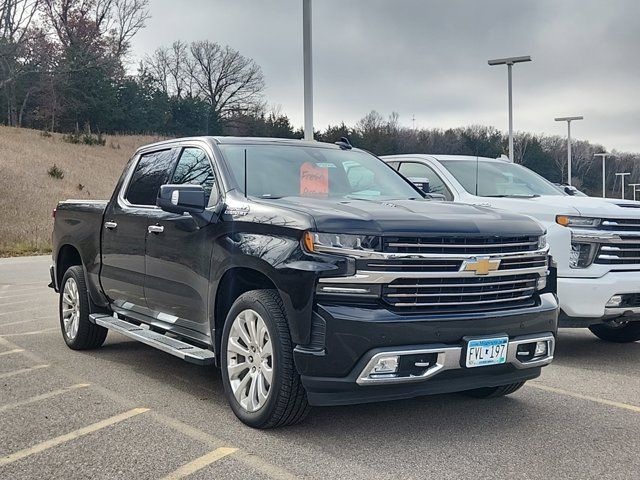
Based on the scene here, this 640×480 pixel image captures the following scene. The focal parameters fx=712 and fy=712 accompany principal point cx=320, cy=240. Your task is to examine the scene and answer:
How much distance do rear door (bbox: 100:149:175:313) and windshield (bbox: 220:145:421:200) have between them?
919 millimetres

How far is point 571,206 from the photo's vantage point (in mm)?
6488

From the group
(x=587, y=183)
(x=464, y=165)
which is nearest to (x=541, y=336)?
(x=464, y=165)

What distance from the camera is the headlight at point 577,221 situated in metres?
6.33

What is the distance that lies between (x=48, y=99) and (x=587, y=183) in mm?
40052

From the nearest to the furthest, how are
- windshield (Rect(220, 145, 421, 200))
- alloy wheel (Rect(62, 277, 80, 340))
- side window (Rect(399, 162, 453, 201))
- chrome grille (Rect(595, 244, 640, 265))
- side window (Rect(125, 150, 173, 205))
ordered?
windshield (Rect(220, 145, 421, 200))
side window (Rect(125, 150, 173, 205))
chrome grille (Rect(595, 244, 640, 265))
alloy wheel (Rect(62, 277, 80, 340))
side window (Rect(399, 162, 453, 201))

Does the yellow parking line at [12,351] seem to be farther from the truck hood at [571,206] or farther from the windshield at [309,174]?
the truck hood at [571,206]

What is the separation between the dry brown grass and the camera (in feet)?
80.3

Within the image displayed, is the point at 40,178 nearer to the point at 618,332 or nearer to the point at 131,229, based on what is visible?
the point at 131,229

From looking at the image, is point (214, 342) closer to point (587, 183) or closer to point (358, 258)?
point (358, 258)

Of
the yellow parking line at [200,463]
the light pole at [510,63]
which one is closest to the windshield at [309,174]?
the yellow parking line at [200,463]

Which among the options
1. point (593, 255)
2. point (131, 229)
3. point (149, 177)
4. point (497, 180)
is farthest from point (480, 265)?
point (497, 180)

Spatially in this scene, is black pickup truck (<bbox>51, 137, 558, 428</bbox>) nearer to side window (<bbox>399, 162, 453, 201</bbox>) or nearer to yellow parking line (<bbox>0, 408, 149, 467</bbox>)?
yellow parking line (<bbox>0, 408, 149, 467</bbox>)

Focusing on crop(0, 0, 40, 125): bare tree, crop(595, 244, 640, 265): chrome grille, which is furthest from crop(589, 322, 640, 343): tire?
crop(0, 0, 40, 125): bare tree

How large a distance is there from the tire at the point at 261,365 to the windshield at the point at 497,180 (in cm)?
420
